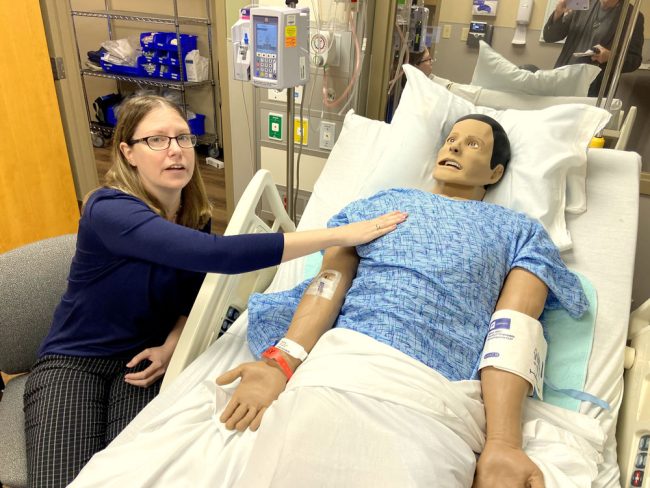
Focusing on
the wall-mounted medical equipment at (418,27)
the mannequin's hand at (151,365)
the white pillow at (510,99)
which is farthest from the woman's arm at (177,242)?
the wall-mounted medical equipment at (418,27)

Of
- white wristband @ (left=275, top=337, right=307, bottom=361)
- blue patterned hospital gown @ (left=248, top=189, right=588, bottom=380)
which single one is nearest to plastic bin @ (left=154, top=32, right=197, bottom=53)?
blue patterned hospital gown @ (left=248, top=189, right=588, bottom=380)

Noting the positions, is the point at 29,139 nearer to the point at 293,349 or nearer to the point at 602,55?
the point at 293,349

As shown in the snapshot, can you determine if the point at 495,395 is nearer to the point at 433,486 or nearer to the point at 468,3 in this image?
the point at 433,486

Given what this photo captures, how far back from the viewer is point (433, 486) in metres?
0.90

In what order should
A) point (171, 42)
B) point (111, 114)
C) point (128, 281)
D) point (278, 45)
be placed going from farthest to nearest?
point (111, 114) → point (171, 42) → point (278, 45) → point (128, 281)

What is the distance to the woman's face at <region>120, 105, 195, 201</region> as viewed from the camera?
4.52 feet

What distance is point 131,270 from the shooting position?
136 centimetres

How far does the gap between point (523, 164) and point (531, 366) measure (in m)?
0.77

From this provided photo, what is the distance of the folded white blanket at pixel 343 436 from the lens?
0.91 meters

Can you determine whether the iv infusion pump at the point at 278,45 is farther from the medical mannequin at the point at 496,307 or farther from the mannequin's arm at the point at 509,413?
the mannequin's arm at the point at 509,413

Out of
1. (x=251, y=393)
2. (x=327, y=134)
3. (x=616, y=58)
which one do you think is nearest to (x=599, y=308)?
(x=251, y=393)

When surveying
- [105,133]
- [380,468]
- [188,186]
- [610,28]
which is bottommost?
[105,133]

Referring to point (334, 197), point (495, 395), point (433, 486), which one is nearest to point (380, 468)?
point (433, 486)

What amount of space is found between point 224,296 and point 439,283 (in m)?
0.60
